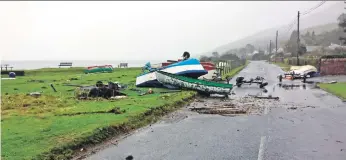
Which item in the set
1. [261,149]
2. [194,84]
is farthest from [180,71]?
[261,149]

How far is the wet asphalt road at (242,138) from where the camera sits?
9969 mm

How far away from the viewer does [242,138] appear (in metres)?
12.0

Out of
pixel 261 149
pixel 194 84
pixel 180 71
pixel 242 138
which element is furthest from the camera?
pixel 180 71

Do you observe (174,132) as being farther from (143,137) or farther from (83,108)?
(83,108)

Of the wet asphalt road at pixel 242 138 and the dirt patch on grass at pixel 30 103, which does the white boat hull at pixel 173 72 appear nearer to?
the dirt patch on grass at pixel 30 103

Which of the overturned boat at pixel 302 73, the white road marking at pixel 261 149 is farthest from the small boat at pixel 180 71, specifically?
the overturned boat at pixel 302 73

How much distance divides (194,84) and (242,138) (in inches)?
557

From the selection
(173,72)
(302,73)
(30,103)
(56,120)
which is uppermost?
(173,72)

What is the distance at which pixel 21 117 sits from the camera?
14703mm

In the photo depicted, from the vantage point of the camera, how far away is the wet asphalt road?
9969mm

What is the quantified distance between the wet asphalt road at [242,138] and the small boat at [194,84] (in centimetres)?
695

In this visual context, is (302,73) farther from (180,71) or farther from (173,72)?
(173,72)

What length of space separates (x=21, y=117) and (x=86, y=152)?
5476 mm

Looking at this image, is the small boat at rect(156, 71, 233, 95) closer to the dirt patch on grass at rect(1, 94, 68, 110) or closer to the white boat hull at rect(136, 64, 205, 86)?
the white boat hull at rect(136, 64, 205, 86)
